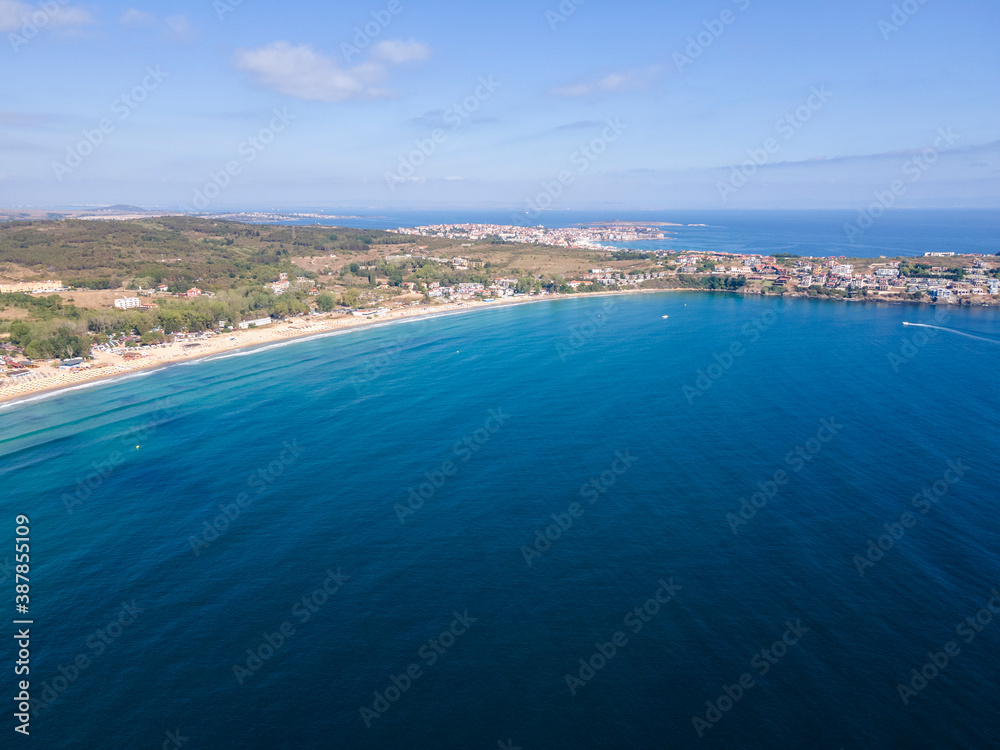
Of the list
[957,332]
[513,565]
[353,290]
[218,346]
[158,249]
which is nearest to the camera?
[513,565]

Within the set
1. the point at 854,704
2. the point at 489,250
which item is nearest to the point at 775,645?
the point at 854,704

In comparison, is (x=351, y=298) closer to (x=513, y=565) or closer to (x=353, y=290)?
(x=353, y=290)

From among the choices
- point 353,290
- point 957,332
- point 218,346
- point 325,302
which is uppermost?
point 957,332

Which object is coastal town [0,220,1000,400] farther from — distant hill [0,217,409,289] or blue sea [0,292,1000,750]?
blue sea [0,292,1000,750]

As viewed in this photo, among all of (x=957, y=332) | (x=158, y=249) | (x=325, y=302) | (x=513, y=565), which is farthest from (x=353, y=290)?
(x=957, y=332)

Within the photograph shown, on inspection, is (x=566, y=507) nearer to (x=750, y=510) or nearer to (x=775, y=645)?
(x=750, y=510)

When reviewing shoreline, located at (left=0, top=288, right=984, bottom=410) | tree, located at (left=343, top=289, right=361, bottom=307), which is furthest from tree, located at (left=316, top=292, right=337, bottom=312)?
tree, located at (left=343, top=289, right=361, bottom=307)

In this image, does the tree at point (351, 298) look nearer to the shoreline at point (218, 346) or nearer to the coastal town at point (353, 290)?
the coastal town at point (353, 290)

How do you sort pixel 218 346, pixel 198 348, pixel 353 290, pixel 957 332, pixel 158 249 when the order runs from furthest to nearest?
pixel 158 249 < pixel 353 290 < pixel 957 332 < pixel 218 346 < pixel 198 348

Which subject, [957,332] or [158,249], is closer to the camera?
[957,332]
